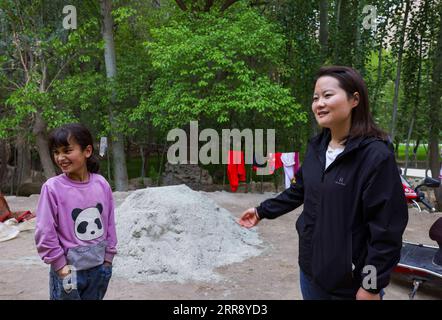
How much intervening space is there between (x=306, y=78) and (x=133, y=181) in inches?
327

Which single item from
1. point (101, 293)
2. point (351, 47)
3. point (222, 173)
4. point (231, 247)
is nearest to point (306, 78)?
point (351, 47)

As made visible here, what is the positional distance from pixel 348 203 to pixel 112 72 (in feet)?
39.1

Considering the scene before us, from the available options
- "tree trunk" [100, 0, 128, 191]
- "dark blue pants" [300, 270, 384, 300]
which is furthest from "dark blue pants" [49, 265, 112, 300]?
"tree trunk" [100, 0, 128, 191]

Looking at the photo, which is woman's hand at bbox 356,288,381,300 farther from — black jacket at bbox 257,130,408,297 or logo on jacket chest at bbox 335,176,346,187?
logo on jacket chest at bbox 335,176,346,187

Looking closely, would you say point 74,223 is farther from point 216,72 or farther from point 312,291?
point 216,72

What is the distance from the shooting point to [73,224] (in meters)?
2.08

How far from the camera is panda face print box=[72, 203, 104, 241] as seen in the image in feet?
6.89

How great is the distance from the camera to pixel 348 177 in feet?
5.05

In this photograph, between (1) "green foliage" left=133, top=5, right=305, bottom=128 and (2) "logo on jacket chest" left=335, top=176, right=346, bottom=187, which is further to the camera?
(1) "green foliage" left=133, top=5, right=305, bottom=128

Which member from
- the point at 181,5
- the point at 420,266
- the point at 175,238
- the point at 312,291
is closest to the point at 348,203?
the point at 312,291

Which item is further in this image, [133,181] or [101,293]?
[133,181]

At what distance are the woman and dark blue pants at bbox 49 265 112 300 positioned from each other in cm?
107

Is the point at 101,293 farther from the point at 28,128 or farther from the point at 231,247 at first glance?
the point at 28,128

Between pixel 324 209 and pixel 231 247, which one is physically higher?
pixel 324 209
